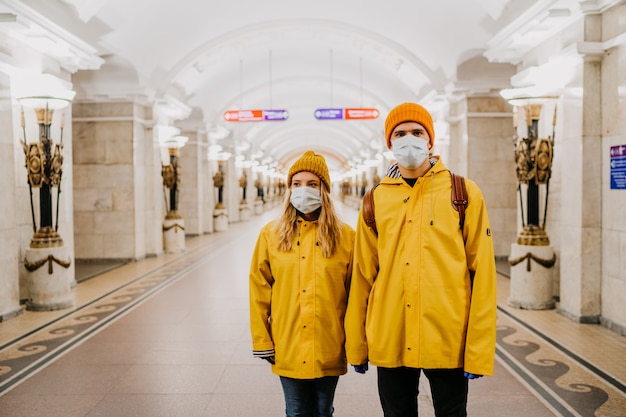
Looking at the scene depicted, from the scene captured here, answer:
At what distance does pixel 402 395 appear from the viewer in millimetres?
2303

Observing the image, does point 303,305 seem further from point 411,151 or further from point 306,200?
point 411,151

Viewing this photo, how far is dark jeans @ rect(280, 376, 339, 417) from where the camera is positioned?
2465mm

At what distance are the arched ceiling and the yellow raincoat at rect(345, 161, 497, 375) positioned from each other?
5.13 m

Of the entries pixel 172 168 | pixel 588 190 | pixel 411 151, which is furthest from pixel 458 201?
pixel 172 168

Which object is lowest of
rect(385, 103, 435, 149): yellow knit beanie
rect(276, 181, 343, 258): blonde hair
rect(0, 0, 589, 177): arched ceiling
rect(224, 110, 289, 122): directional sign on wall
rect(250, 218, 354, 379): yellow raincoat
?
rect(250, 218, 354, 379): yellow raincoat

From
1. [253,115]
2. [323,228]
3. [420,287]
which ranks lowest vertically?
[420,287]

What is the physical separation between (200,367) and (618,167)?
4783mm

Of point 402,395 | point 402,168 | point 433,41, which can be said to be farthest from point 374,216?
point 433,41

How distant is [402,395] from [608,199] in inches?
190

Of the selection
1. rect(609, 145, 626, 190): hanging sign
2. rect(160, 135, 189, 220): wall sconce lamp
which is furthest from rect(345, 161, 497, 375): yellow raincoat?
rect(160, 135, 189, 220): wall sconce lamp

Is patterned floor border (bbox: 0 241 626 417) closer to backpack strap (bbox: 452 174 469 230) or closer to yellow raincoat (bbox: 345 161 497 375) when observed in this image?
yellow raincoat (bbox: 345 161 497 375)

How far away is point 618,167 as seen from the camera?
5773 mm

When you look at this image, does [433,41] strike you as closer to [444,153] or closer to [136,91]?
[444,153]

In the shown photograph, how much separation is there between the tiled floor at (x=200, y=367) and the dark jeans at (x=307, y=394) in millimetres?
1338
